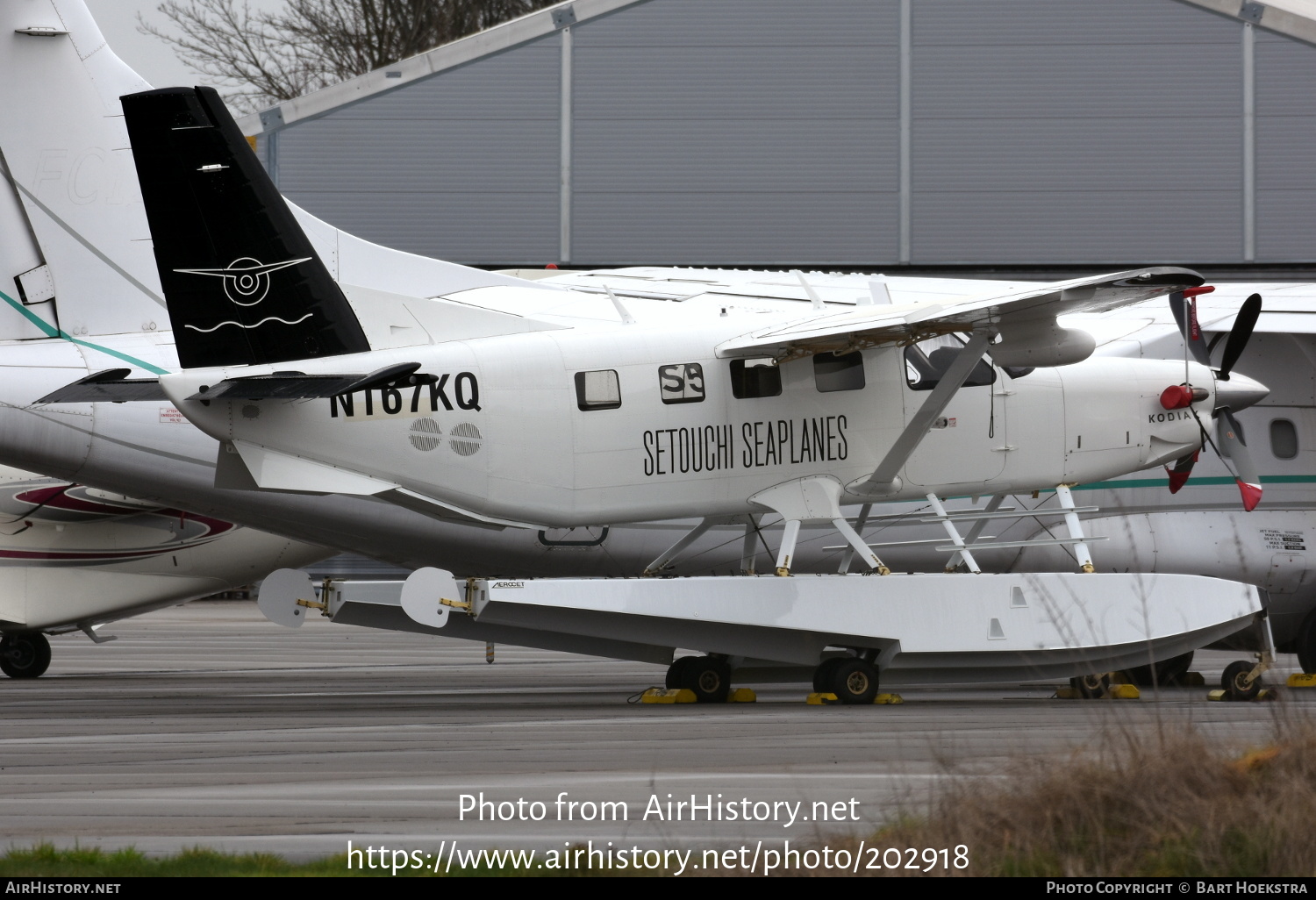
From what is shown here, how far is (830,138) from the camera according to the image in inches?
1202

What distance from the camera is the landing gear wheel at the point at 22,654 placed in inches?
659

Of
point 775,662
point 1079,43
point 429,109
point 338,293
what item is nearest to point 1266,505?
point 775,662

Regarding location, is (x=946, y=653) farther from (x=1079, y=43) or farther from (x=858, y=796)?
(x=1079, y=43)

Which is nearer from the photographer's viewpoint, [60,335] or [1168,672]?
[60,335]

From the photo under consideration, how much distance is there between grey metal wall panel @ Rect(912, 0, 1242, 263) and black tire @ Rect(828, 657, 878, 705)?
741 inches

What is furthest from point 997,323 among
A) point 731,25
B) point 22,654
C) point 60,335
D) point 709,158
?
point 731,25

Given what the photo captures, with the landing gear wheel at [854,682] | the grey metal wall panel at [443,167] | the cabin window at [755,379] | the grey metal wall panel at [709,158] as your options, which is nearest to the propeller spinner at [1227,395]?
the cabin window at [755,379]

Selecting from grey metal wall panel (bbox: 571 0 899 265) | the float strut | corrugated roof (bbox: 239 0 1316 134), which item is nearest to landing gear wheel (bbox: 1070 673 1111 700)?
the float strut

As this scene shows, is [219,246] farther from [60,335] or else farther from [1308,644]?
[1308,644]

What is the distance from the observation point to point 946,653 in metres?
12.6

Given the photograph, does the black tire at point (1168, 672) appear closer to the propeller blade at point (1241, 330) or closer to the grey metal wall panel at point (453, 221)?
the propeller blade at point (1241, 330)

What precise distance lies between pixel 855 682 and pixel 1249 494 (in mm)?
4710

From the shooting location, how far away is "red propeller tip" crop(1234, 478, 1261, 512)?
1466 cm
